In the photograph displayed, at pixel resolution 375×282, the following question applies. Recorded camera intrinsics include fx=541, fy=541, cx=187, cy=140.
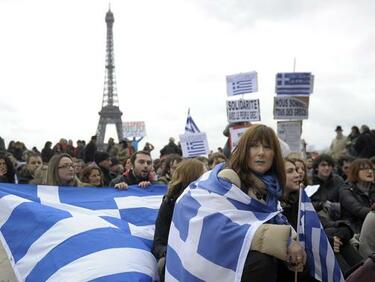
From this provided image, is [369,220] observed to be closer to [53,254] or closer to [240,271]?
[240,271]

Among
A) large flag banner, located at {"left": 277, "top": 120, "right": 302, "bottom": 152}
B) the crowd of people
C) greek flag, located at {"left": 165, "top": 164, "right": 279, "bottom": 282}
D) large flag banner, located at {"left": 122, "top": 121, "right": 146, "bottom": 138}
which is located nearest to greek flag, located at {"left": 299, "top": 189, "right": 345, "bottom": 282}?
the crowd of people

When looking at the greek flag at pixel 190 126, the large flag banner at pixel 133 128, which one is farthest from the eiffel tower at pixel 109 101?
the greek flag at pixel 190 126

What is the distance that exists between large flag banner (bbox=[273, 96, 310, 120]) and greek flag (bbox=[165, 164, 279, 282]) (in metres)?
6.56

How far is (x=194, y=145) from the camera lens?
34.9 ft

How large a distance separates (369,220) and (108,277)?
233cm

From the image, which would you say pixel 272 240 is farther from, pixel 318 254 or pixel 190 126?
pixel 190 126

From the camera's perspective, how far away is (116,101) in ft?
220

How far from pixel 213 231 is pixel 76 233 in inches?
66.9

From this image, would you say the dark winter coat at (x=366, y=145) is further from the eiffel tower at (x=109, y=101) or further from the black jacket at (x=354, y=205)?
the eiffel tower at (x=109, y=101)

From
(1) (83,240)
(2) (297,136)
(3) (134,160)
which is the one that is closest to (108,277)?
(1) (83,240)

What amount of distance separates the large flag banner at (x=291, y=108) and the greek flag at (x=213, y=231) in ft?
21.5

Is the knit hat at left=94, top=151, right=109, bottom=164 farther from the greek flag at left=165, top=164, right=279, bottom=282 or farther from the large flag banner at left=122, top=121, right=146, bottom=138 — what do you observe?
the large flag banner at left=122, top=121, right=146, bottom=138

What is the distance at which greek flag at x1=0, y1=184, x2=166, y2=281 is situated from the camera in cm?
444

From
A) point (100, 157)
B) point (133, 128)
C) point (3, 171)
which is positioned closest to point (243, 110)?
point (100, 157)
